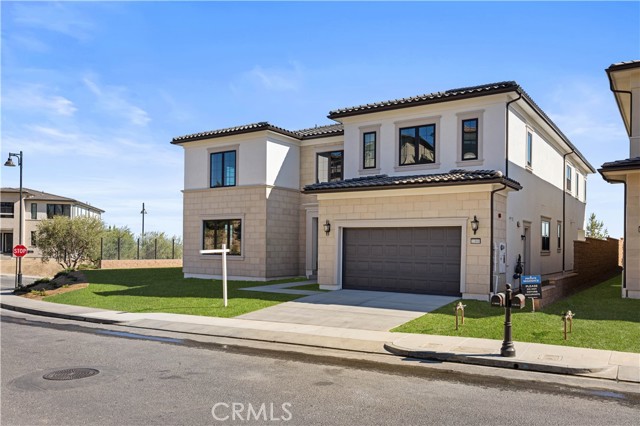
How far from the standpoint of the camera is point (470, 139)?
18.8 m

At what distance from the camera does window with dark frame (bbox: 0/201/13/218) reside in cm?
5394

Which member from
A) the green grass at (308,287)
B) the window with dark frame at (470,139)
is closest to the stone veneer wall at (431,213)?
the green grass at (308,287)

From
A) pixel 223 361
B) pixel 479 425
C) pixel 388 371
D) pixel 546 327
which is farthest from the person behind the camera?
pixel 546 327

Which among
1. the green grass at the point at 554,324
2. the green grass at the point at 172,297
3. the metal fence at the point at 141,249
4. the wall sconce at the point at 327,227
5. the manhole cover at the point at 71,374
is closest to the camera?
the manhole cover at the point at 71,374

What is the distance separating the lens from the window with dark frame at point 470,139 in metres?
18.6

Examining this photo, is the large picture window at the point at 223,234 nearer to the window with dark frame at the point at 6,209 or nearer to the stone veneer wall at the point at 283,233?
the stone veneer wall at the point at 283,233

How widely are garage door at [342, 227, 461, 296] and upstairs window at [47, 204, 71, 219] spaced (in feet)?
153

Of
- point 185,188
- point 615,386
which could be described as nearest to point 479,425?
point 615,386

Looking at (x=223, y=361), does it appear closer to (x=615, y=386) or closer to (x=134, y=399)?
(x=134, y=399)

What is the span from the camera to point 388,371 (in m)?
8.83

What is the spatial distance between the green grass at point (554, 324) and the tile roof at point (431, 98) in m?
7.37

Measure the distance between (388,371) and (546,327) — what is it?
517 centimetres

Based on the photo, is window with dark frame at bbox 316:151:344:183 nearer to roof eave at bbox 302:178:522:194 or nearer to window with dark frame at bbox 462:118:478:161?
Answer: roof eave at bbox 302:178:522:194

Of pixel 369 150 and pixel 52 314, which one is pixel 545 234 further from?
pixel 52 314
